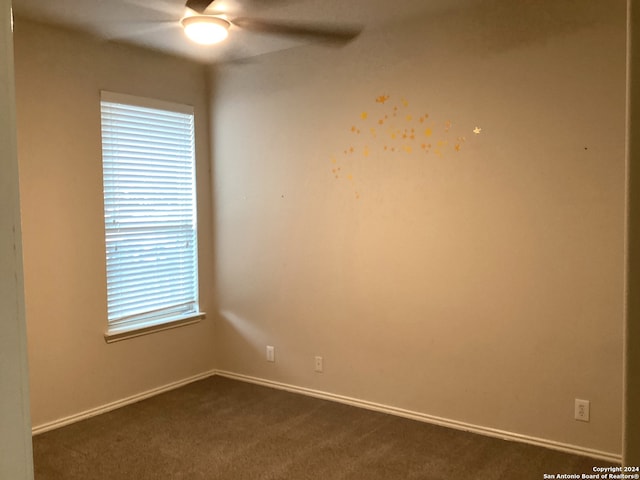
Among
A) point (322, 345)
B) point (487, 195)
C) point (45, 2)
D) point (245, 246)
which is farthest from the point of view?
point (245, 246)

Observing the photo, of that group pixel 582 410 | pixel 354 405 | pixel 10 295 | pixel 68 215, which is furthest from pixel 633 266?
pixel 68 215

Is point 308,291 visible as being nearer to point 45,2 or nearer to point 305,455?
point 305,455

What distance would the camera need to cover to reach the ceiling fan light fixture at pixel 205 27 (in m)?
3.14

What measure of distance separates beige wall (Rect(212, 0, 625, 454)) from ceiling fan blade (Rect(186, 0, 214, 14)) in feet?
3.56

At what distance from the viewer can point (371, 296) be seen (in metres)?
3.69

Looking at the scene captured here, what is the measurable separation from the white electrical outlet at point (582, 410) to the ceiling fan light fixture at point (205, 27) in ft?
9.77

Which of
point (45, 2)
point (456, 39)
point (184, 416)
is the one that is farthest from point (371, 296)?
point (45, 2)

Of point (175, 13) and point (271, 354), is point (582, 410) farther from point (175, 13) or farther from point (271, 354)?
point (175, 13)

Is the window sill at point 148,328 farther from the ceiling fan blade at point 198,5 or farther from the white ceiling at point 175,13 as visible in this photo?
the ceiling fan blade at point 198,5

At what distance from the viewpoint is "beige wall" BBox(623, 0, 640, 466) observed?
625mm

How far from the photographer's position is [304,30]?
350 centimetres

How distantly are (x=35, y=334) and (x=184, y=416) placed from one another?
1.08 metres

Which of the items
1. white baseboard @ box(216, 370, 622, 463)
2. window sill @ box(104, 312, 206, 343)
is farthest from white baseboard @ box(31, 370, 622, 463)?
window sill @ box(104, 312, 206, 343)

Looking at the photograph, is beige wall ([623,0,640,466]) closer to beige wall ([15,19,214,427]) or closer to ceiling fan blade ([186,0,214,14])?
ceiling fan blade ([186,0,214,14])
